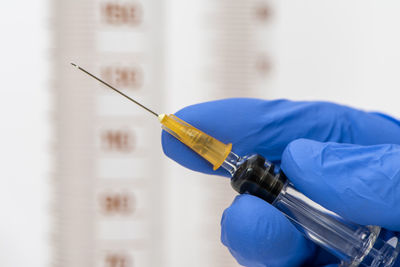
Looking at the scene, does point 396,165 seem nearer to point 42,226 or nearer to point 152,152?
point 152,152

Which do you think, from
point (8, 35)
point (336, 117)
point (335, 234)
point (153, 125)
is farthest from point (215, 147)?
point (8, 35)

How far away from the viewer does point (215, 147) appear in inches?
27.9

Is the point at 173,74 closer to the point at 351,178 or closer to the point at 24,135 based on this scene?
the point at 24,135

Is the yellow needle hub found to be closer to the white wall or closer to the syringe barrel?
the syringe barrel

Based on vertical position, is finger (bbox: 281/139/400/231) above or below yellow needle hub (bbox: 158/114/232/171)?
below

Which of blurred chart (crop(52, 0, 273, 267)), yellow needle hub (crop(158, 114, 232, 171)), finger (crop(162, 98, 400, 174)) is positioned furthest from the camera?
Answer: blurred chart (crop(52, 0, 273, 267))

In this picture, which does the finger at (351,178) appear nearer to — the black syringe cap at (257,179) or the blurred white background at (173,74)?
the black syringe cap at (257,179)

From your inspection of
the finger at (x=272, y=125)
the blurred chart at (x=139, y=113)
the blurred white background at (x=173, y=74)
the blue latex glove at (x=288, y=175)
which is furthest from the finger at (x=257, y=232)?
the blurred white background at (x=173, y=74)

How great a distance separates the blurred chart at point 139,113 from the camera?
114 cm

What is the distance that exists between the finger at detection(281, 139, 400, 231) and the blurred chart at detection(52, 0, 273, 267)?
57 cm

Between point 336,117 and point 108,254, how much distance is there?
754 millimetres

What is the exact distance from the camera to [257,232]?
0.74 m

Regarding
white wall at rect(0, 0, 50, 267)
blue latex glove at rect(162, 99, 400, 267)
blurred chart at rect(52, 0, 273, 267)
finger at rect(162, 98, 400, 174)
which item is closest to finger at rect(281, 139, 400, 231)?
blue latex glove at rect(162, 99, 400, 267)

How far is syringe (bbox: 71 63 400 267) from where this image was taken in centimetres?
71
